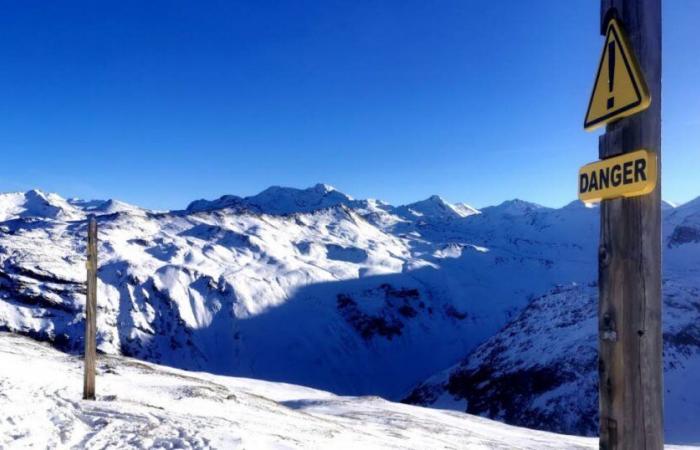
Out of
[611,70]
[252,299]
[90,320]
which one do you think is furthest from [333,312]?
[611,70]

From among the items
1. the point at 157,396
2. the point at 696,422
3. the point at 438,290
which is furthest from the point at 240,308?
the point at 157,396

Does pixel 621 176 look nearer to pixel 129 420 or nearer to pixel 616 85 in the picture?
pixel 616 85

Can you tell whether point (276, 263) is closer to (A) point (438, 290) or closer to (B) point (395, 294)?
(B) point (395, 294)

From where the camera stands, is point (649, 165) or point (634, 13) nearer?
point (649, 165)

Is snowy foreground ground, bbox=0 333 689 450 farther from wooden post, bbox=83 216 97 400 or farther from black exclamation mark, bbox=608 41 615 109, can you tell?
black exclamation mark, bbox=608 41 615 109

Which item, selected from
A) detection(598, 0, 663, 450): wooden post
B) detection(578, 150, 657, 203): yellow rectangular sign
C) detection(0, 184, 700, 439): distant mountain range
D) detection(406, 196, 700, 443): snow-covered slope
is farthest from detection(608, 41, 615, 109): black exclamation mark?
detection(0, 184, 700, 439): distant mountain range

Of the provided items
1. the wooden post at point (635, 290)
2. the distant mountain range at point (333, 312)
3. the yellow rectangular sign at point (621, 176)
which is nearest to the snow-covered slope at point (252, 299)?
the distant mountain range at point (333, 312)
